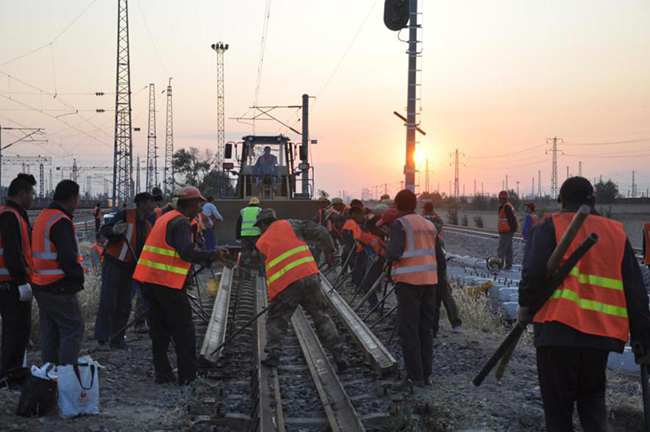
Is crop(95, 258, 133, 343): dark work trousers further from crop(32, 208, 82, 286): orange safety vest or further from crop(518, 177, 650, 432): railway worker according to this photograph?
crop(518, 177, 650, 432): railway worker

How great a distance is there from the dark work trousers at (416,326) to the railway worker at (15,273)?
368 centimetres

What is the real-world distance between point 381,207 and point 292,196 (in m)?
11.9

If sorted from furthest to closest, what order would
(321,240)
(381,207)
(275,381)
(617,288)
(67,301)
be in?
(381,207), (321,240), (275,381), (67,301), (617,288)

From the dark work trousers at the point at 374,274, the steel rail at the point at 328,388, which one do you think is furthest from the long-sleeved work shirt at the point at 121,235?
the dark work trousers at the point at 374,274

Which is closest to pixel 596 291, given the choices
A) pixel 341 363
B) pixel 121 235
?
pixel 341 363

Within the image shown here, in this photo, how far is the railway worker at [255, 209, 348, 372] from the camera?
813 centimetres

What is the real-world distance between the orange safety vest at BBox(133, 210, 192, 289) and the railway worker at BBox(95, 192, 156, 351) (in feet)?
5.44

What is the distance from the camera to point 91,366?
6344mm

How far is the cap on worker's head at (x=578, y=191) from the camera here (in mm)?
4418

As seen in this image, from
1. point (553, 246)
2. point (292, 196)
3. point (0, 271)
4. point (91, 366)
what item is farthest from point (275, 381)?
point (292, 196)

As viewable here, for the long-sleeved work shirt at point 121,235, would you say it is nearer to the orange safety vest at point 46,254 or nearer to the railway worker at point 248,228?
the orange safety vest at point 46,254

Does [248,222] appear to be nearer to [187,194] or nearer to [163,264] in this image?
[187,194]

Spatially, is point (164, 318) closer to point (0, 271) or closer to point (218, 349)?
point (218, 349)

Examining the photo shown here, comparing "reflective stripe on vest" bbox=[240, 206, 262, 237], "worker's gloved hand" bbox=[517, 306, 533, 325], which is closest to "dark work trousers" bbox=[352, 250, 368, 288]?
"reflective stripe on vest" bbox=[240, 206, 262, 237]
